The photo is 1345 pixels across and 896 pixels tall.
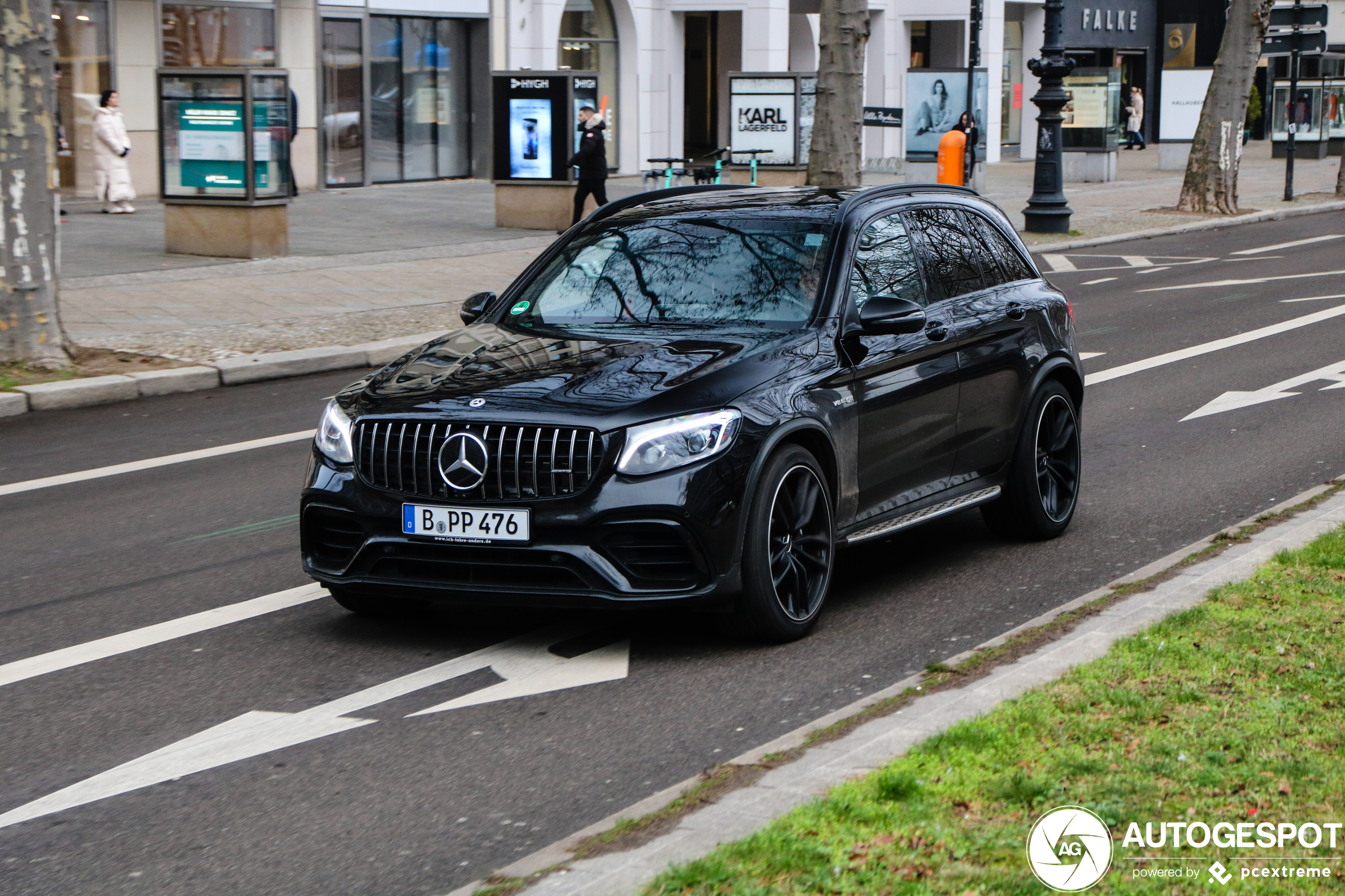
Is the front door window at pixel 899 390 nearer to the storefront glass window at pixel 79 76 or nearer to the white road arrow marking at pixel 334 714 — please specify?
the white road arrow marking at pixel 334 714

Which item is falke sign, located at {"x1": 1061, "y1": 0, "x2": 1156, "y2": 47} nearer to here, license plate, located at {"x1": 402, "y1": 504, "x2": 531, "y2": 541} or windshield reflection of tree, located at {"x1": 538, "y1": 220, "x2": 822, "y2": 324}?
windshield reflection of tree, located at {"x1": 538, "y1": 220, "x2": 822, "y2": 324}

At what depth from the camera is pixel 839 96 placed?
907 inches

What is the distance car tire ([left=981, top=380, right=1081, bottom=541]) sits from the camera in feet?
26.0

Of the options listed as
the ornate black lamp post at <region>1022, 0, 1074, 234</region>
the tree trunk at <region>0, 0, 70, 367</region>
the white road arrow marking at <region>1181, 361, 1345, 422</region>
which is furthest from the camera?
the ornate black lamp post at <region>1022, 0, 1074, 234</region>

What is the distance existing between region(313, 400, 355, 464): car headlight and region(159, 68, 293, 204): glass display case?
1469 cm

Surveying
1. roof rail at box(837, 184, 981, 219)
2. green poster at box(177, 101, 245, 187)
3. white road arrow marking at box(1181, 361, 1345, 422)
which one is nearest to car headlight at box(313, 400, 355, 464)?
roof rail at box(837, 184, 981, 219)

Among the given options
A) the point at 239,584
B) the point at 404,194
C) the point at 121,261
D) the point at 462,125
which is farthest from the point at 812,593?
the point at 462,125

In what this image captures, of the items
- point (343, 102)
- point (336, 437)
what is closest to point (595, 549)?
point (336, 437)

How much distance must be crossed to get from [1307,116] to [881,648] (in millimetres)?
50746

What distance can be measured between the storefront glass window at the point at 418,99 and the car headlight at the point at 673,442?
29.0 m

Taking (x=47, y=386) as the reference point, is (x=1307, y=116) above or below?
above

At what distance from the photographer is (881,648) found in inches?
249

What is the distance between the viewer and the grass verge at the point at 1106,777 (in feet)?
12.5

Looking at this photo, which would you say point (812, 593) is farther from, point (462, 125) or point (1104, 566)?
point (462, 125)
